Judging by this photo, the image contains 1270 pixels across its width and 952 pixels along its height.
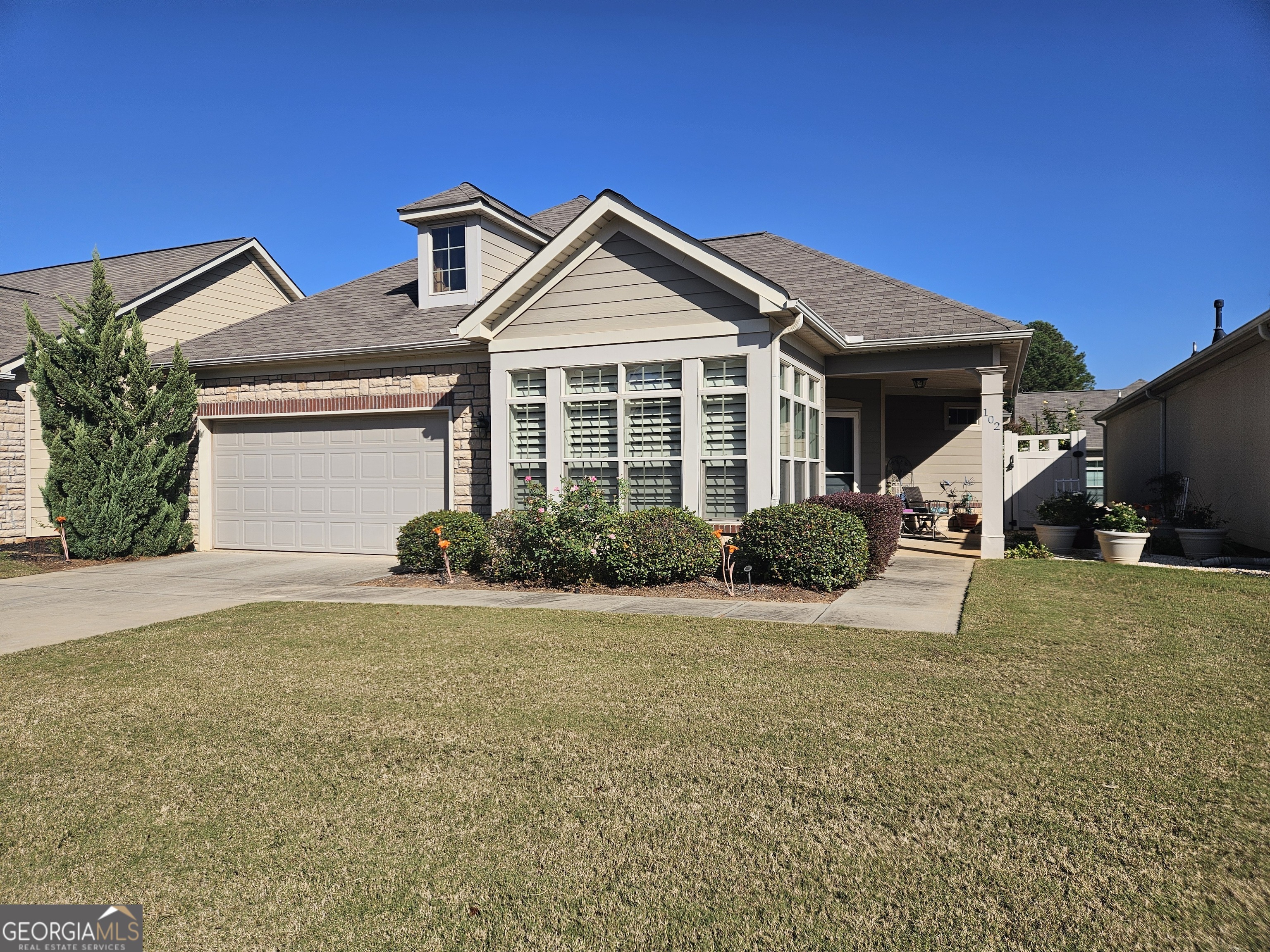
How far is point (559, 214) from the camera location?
16.6 m

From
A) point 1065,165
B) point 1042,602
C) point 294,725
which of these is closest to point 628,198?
point 1042,602

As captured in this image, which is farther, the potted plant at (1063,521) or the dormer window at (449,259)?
the dormer window at (449,259)

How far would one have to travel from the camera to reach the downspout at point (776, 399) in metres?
9.79

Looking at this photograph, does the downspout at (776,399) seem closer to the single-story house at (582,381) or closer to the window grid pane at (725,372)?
the single-story house at (582,381)

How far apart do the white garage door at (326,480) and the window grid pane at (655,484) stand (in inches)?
145

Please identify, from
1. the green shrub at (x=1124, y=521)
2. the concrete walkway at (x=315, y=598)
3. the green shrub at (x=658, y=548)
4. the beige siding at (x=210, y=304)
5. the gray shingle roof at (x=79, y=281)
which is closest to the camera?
the concrete walkway at (x=315, y=598)

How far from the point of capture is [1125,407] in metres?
20.0

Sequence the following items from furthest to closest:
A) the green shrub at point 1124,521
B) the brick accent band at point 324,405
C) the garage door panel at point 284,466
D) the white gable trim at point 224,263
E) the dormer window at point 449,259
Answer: the white gable trim at point 224,263
the dormer window at point 449,259
the garage door panel at point 284,466
the brick accent band at point 324,405
the green shrub at point 1124,521

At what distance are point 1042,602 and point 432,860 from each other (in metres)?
7.02

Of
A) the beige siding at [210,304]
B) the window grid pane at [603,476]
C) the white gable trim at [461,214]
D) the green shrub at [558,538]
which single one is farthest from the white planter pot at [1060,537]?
the beige siding at [210,304]

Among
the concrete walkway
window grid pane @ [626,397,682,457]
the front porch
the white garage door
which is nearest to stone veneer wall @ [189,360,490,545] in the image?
the white garage door

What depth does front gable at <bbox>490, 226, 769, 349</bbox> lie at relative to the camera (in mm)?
10062

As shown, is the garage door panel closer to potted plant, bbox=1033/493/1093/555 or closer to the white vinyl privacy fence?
potted plant, bbox=1033/493/1093/555

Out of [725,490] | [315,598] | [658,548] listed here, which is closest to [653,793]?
[658,548]
